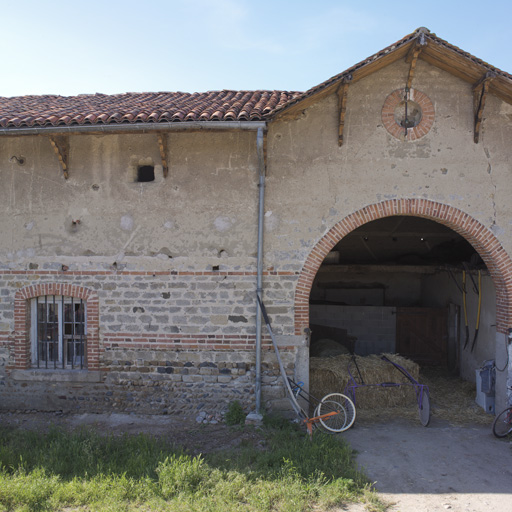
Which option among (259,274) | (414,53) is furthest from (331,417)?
(414,53)

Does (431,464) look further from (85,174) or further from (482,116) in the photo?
(85,174)

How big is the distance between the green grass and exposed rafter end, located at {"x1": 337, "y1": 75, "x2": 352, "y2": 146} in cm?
490

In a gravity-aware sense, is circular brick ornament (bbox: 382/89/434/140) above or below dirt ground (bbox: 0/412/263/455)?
above

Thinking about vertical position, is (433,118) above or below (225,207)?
above

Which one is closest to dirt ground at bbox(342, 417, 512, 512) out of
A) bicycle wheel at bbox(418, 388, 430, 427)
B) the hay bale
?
bicycle wheel at bbox(418, 388, 430, 427)

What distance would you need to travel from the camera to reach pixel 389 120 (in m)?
7.82

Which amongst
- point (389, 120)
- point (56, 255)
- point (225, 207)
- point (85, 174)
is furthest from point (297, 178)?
point (56, 255)

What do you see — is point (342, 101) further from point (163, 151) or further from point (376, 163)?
point (163, 151)

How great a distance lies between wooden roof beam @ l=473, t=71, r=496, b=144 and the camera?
7186 mm

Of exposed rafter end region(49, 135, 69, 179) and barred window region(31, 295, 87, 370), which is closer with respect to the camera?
exposed rafter end region(49, 135, 69, 179)

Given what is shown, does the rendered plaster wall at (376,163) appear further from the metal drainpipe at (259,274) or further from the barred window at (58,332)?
the barred window at (58,332)

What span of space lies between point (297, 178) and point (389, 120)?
1864mm

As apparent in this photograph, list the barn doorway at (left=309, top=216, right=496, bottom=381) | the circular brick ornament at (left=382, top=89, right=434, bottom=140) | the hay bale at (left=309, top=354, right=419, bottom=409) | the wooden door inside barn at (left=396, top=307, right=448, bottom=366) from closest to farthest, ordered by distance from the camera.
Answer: the circular brick ornament at (left=382, top=89, right=434, bottom=140)
the hay bale at (left=309, top=354, right=419, bottom=409)
the barn doorway at (left=309, top=216, right=496, bottom=381)
the wooden door inside barn at (left=396, top=307, right=448, bottom=366)

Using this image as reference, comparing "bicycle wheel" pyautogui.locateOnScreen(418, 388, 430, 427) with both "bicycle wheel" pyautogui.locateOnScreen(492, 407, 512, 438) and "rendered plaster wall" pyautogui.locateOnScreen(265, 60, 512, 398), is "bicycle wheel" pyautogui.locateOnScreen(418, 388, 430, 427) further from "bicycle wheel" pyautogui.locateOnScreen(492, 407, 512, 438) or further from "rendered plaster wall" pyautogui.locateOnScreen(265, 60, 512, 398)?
"rendered plaster wall" pyautogui.locateOnScreen(265, 60, 512, 398)
